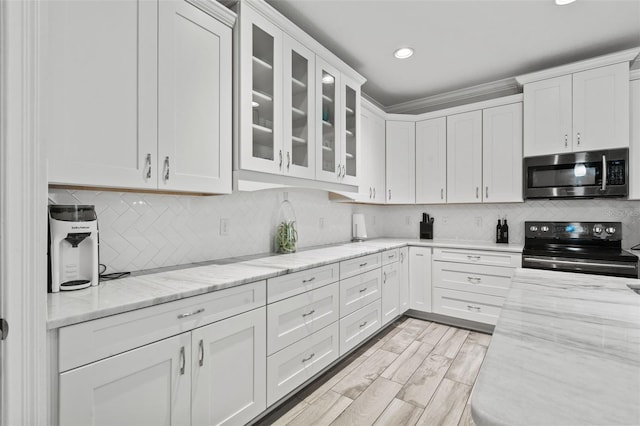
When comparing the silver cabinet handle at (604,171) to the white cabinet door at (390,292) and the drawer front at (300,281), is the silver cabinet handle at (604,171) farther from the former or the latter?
the drawer front at (300,281)

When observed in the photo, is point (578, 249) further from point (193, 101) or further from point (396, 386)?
point (193, 101)

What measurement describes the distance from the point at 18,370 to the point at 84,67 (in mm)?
1157

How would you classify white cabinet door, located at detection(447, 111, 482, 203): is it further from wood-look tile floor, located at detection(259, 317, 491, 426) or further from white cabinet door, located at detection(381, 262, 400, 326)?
wood-look tile floor, located at detection(259, 317, 491, 426)

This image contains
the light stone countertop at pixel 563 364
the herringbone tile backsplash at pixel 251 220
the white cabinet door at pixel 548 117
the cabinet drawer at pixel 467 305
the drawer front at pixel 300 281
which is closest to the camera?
the light stone countertop at pixel 563 364

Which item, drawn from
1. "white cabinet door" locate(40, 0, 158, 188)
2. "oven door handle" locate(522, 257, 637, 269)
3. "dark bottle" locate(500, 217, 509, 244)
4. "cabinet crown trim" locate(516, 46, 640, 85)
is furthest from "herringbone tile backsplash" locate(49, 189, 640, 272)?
"cabinet crown trim" locate(516, 46, 640, 85)

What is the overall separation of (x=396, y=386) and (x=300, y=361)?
74 centimetres

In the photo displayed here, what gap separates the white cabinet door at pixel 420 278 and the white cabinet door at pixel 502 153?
2.98 ft

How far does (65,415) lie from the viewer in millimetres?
1047

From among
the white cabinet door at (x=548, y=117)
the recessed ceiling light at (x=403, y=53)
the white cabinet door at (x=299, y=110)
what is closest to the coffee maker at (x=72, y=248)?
the white cabinet door at (x=299, y=110)

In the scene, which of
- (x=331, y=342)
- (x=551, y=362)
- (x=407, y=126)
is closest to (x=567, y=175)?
(x=407, y=126)

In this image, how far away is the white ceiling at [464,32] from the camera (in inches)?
88.2

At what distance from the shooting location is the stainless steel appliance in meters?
2.49

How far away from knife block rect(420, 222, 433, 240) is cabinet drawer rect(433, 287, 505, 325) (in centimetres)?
80

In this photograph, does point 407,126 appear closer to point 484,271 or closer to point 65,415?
point 484,271
